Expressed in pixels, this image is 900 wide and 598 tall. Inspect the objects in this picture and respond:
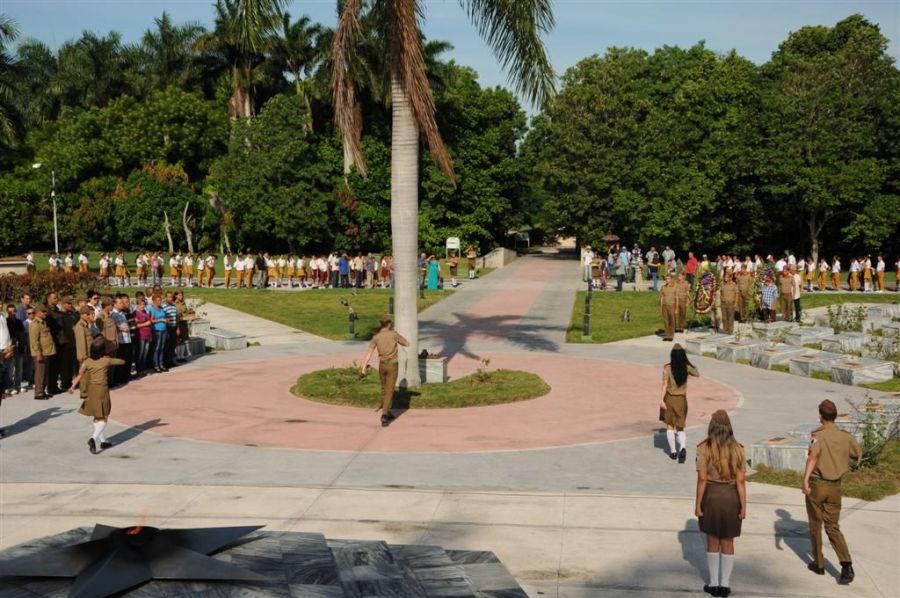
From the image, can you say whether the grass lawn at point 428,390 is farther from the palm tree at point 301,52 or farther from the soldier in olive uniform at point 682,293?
the palm tree at point 301,52

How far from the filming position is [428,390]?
19.1 m

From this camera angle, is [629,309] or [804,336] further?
[629,309]

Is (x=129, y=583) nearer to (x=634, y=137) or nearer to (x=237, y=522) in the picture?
(x=237, y=522)

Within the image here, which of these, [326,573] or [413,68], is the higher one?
[413,68]

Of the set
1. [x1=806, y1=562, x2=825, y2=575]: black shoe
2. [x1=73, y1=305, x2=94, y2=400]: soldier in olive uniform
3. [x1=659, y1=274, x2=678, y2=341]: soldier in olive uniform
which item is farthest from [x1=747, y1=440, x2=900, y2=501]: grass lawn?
[x1=659, y1=274, x2=678, y2=341]: soldier in olive uniform

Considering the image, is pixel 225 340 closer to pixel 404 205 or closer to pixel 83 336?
pixel 83 336

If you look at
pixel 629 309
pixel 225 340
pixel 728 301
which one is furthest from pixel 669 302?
pixel 225 340

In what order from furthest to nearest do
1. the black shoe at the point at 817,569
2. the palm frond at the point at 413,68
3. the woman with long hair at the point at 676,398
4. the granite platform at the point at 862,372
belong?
1. the granite platform at the point at 862,372
2. the palm frond at the point at 413,68
3. the woman with long hair at the point at 676,398
4. the black shoe at the point at 817,569

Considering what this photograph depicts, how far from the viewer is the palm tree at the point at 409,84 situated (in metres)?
17.6

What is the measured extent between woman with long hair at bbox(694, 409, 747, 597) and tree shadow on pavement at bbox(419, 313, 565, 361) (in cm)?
1560

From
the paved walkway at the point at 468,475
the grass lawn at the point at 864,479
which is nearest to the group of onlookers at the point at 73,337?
the paved walkway at the point at 468,475

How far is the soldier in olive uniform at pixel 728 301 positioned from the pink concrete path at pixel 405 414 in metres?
5.76

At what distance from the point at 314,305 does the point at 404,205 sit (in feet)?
60.8

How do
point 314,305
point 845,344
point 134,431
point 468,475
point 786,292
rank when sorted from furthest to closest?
1. point 314,305
2. point 786,292
3. point 845,344
4. point 134,431
5. point 468,475
